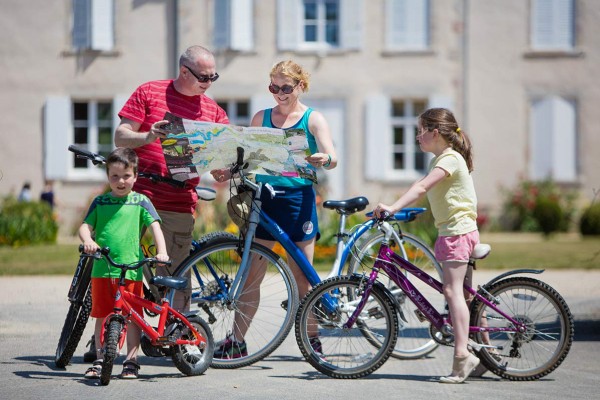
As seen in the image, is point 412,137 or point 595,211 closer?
point 595,211

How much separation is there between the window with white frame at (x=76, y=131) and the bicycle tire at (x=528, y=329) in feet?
58.1

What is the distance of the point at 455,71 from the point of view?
78.3 feet

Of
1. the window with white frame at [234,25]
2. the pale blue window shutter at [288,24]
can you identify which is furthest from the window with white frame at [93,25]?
the pale blue window shutter at [288,24]

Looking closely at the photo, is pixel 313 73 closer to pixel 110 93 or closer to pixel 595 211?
pixel 110 93

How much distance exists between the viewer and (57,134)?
23.7 m

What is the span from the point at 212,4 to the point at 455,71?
5372 millimetres

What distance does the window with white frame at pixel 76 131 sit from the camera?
23.7 metres

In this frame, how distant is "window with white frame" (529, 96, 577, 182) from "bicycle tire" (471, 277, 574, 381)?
58.3 feet

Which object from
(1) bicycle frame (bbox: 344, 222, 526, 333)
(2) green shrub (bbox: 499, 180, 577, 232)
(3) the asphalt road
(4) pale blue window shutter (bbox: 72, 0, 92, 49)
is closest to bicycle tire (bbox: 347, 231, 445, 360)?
(3) the asphalt road

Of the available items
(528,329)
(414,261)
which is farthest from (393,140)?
(528,329)

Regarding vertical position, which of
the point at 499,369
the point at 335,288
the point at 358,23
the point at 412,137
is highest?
the point at 358,23

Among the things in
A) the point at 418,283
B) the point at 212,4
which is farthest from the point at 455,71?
the point at 418,283

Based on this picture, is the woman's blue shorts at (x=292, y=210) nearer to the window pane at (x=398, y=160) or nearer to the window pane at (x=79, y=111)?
the window pane at (x=398, y=160)

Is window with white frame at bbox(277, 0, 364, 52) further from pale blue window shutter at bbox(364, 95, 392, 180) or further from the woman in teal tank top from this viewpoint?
the woman in teal tank top
